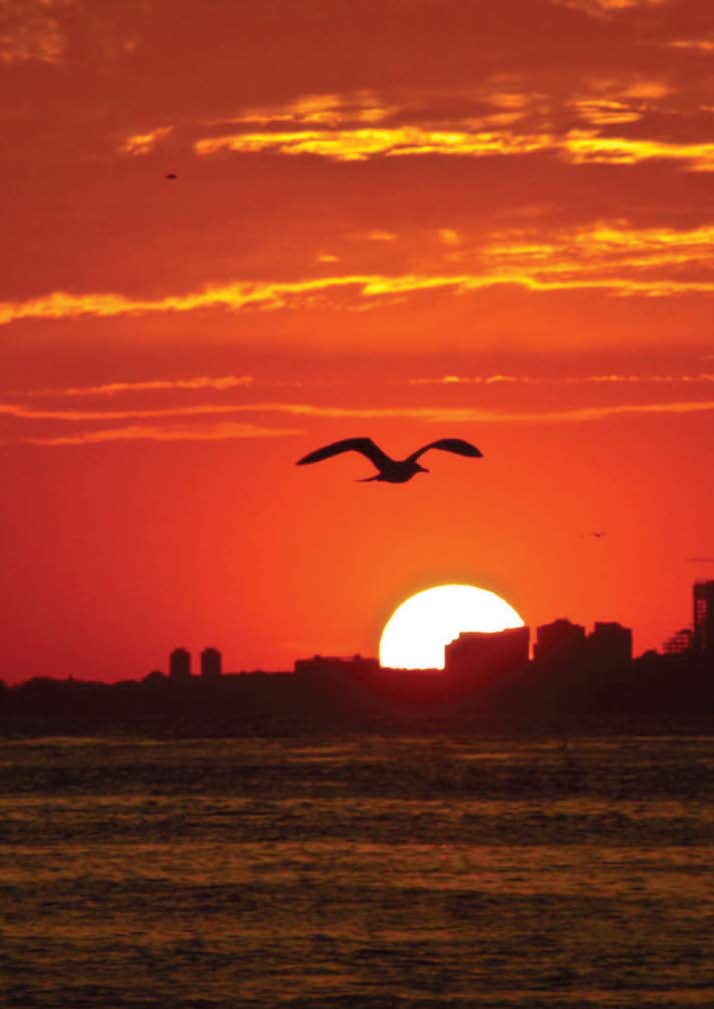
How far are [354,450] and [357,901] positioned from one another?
15.8 metres

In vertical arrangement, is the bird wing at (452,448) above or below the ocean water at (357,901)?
above

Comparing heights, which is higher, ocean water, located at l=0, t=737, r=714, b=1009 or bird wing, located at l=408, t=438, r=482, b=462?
bird wing, located at l=408, t=438, r=482, b=462

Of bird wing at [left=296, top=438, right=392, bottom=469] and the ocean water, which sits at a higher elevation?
bird wing at [left=296, top=438, right=392, bottom=469]

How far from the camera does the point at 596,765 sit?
570ft

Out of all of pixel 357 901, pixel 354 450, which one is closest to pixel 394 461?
pixel 354 450

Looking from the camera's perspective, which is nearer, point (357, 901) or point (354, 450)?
point (354, 450)

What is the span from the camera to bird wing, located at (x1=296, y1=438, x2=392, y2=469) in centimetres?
4944

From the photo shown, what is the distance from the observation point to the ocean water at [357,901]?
46.5 metres

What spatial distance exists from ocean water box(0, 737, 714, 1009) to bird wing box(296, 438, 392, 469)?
1140 cm

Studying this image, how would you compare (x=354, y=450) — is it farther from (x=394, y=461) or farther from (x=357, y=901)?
(x=357, y=901)

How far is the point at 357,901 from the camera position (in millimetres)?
62312

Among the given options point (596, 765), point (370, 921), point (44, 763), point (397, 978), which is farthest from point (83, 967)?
point (44, 763)

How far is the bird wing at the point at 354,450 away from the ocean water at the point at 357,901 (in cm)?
1140

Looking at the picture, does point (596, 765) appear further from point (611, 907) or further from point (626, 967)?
point (626, 967)
